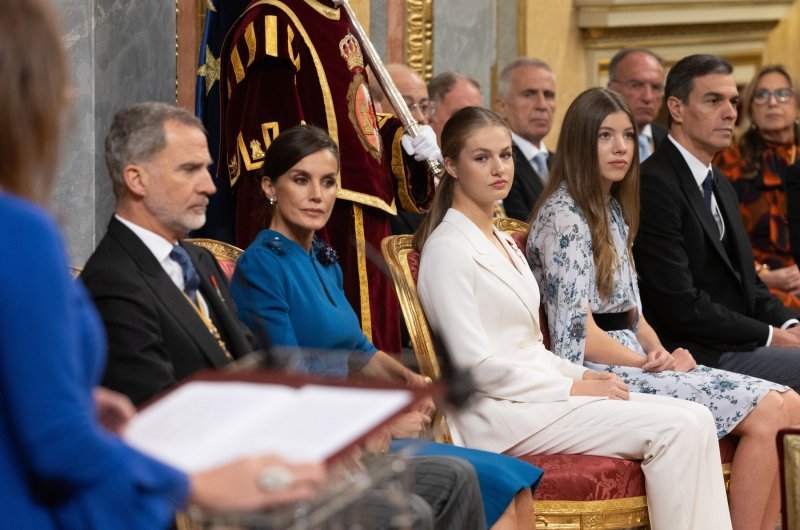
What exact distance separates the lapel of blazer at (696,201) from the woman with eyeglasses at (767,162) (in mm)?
1022

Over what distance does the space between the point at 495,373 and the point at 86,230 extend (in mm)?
1901

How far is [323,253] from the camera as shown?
11.9 ft

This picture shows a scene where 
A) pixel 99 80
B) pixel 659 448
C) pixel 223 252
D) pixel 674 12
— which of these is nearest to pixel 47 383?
pixel 223 252

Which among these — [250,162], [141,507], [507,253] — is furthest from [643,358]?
[141,507]

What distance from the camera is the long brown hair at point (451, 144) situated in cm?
391

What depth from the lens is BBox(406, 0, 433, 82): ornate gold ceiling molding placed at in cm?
630

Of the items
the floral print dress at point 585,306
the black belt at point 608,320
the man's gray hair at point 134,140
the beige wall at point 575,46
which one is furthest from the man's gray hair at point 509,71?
the man's gray hair at point 134,140

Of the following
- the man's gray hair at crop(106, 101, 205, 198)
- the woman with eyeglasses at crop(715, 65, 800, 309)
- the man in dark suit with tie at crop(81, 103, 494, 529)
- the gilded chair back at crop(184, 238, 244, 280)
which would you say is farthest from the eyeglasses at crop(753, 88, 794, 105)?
the man's gray hair at crop(106, 101, 205, 198)

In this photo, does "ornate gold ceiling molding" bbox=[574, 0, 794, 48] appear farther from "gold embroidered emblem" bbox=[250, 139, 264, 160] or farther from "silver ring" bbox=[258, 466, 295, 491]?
"silver ring" bbox=[258, 466, 295, 491]

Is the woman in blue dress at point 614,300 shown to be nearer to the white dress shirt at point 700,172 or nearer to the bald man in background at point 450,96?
the white dress shirt at point 700,172

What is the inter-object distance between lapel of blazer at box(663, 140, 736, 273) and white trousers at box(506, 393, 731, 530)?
1085mm

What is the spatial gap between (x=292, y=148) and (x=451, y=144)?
58 cm

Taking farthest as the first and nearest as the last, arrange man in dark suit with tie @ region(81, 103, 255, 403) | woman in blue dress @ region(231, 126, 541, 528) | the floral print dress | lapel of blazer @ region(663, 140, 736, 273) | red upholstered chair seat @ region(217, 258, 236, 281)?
1. lapel of blazer @ region(663, 140, 736, 273)
2. the floral print dress
3. red upholstered chair seat @ region(217, 258, 236, 281)
4. woman in blue dress @ region(231, 126, 541, 528)
5. man in dark suit with tie @ region(81, 103, 255, 403)

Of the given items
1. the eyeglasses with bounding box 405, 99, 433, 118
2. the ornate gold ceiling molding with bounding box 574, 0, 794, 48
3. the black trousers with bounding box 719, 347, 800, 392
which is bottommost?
the black trousers with bounding box 719, 347, 800, 392
